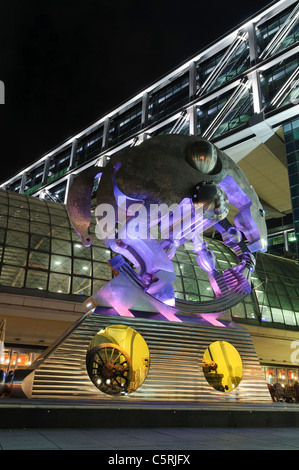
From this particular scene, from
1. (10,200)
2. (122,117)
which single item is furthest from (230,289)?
(122,117)

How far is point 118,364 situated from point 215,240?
30.6 meters

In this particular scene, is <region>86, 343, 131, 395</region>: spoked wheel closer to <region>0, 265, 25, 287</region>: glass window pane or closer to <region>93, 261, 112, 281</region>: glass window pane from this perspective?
<region>0, 265, 25, 287</region>: glass window pane

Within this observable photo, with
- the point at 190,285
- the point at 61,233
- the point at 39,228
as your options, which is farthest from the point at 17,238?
the point at 190,285

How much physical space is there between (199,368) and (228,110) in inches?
1461

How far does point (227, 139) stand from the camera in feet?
136

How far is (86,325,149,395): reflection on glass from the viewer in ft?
35.3

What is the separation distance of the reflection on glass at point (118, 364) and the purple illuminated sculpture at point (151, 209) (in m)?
1.30

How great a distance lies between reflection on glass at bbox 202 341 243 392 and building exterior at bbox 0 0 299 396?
2225 millimetres

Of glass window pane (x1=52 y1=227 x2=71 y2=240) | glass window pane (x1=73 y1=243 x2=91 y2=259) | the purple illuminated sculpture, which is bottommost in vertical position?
the purple illuminated sculpture

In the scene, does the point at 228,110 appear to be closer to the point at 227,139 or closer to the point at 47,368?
the point at 227,139

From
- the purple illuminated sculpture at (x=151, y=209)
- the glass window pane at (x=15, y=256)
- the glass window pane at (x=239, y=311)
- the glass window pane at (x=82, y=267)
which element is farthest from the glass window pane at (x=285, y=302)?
the purple illuminated sculpture at (x=151, y=209)

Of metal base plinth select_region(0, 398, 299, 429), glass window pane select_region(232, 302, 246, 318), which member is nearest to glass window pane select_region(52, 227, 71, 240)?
glass window pane select_region(232, 302, 246, 318)

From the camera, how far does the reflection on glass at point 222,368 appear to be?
1431 centimetres

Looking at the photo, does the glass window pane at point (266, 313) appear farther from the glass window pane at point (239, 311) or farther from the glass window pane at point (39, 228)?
the glass window pane at point (39, 228)
